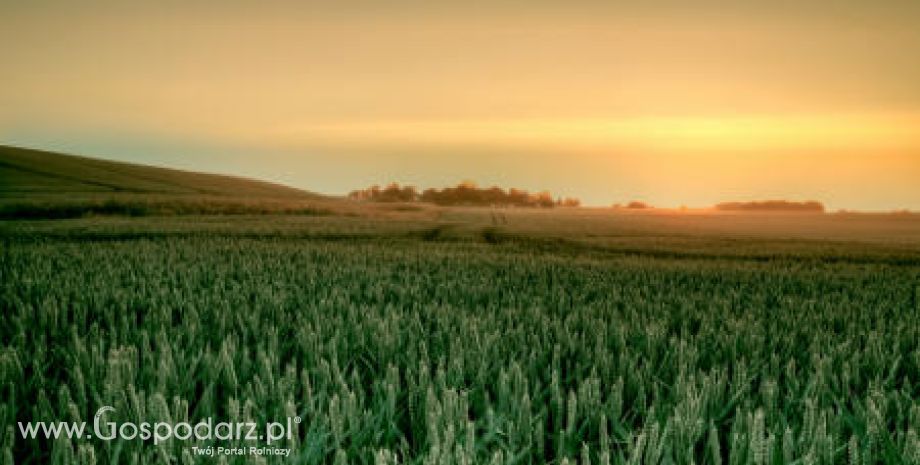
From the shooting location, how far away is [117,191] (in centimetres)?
5891

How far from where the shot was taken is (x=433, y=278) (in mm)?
8539

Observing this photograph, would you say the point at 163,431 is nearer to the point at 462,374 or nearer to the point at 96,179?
the point at 462,374

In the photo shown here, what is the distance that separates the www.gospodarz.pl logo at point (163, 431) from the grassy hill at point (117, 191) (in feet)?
138

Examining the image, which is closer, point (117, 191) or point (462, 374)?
point (462, 374)

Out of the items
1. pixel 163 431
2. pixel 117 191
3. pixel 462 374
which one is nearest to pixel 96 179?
pixel 117 191

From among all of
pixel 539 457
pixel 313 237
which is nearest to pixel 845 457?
pixel 539 457

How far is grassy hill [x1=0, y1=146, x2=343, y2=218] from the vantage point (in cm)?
4166

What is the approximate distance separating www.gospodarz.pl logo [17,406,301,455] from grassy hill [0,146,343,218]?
138 feet

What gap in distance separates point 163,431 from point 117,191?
63.1 meters

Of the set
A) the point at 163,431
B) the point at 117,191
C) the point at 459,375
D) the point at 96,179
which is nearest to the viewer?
the point at 163,431

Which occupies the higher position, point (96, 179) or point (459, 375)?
point (96, 179)

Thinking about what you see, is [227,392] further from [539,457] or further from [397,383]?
[539,457]

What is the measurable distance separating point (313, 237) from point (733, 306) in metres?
19.4

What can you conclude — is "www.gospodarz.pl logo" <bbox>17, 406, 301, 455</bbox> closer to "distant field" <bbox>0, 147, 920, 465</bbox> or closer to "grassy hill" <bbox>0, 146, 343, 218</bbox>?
"distant field" <bbox>0, 147, 920, 465</bbox>
